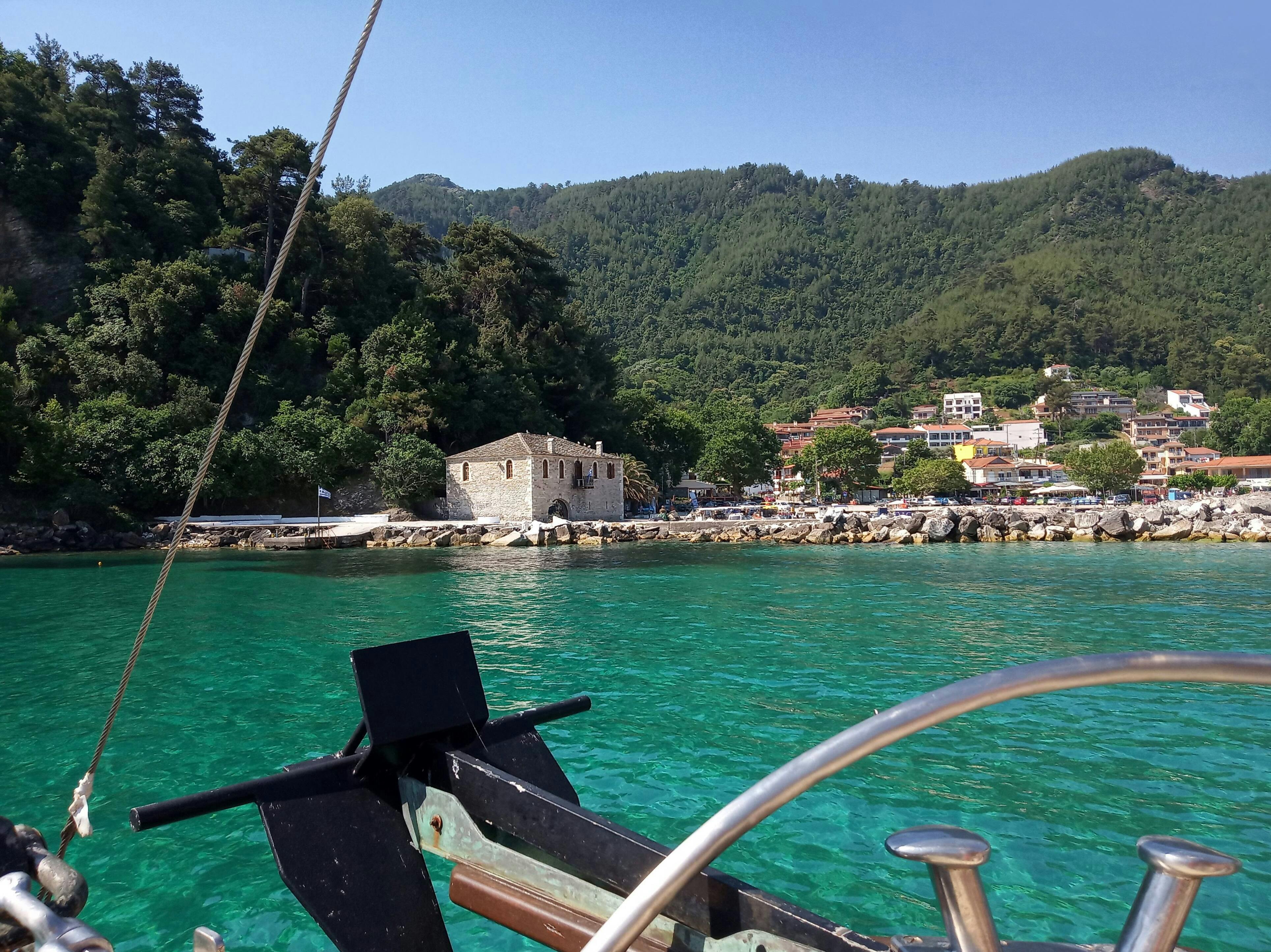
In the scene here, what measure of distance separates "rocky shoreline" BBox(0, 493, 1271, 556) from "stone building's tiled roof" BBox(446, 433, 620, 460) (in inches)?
184

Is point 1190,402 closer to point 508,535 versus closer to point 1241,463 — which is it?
point 1241,463

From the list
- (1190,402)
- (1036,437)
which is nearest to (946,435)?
(1036,437)

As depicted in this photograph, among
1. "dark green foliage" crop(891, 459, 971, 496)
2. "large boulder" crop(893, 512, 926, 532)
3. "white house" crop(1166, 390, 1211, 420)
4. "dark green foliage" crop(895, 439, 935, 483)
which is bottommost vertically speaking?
"large boulder" crop(893, 512, 926, 532)

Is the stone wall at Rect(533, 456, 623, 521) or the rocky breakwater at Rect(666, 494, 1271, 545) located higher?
the stone wall at Rect(533, 456, 623, 521)

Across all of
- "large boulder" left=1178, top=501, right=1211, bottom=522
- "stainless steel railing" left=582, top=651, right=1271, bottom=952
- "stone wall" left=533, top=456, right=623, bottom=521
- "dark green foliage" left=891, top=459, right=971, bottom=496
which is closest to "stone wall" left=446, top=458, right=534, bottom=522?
"stone wall" left=533, top=456, right=623, bottom=521

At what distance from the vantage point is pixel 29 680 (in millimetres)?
10773

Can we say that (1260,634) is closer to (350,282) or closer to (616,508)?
(616,508)

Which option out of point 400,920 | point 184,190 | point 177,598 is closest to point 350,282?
point 184,190

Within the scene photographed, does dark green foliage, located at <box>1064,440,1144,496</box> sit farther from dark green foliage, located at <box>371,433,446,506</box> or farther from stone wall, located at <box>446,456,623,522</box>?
dark green foliage, located at <box>371,433,446,506</box>

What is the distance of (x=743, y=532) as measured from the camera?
131 ft

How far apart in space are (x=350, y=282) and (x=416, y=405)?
12.7m

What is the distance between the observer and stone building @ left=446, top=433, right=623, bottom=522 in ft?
142

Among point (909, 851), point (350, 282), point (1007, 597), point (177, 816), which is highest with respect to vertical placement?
point (350, 282)

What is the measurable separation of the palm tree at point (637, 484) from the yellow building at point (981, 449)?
213 ft
